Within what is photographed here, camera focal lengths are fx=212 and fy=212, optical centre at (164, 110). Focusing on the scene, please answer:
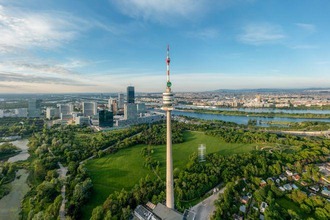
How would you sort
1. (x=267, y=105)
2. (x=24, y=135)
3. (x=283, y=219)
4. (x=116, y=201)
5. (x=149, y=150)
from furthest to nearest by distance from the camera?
(x=267, y=105) → (x=24, y=135) → (x=149, y=150) → (x=116, y=201) → (x=283, y=219)

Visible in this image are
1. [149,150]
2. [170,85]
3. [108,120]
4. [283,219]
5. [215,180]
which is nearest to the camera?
[283,219]

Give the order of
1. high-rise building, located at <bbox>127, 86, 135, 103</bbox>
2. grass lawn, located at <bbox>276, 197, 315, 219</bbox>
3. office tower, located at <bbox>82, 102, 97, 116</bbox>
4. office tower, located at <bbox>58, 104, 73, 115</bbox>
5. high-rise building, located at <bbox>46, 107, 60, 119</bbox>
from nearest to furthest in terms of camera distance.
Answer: grass lawn, located at <bbox>276, 197, 315, 219</bbox>
high-rise building, located at <bbox>46, 107, 60, 119</bbox>
office tower, located at <bbox>82, 102, 97, 116</bbox>
office tower, located at <bbox>58, 104, 73, 115</bbox>
high-rise building, located at <bbox>127, 86, 135, 103</bbox>

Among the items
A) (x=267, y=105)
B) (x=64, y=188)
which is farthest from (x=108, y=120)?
(x=267, y=105)

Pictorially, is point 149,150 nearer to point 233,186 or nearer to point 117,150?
point 117,150

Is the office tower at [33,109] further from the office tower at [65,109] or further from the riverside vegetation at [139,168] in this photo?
the riverside vegetation at [139,168]

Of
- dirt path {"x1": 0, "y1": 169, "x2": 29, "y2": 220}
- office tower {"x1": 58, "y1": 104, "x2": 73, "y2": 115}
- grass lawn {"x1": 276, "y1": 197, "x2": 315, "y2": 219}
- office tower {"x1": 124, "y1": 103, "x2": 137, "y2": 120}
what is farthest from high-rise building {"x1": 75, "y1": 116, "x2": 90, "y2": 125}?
grass lawn {"x1": 276, "y1": 197, "x2": 315, "y2": 219}

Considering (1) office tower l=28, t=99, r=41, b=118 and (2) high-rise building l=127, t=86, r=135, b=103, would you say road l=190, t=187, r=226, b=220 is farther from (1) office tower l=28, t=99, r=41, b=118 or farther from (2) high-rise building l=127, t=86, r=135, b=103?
(1) office tower l=28, t=99, r=41, b=118

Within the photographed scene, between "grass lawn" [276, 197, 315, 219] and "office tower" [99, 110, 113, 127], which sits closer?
"grass lawn" [276, 197, 315, 219]

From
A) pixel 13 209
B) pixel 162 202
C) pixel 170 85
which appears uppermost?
Result: pixel 170 85
